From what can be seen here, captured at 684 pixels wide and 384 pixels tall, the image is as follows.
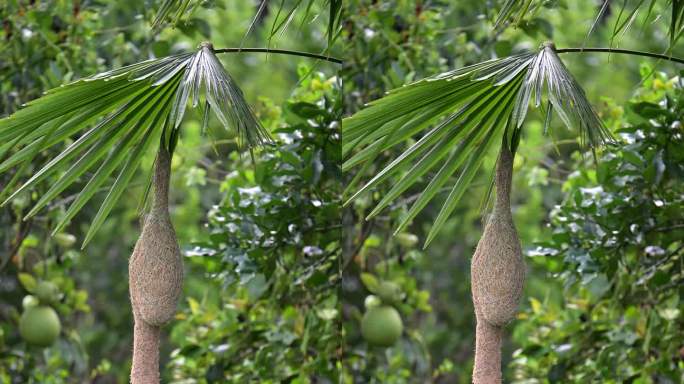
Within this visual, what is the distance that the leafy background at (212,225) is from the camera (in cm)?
279

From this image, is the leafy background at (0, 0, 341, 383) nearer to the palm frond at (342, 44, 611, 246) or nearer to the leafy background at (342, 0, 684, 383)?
the leafy background at (342, 0, 684, 383)

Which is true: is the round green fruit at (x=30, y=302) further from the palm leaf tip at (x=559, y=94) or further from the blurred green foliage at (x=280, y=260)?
the palm leaf tip at (x=559, y=94)

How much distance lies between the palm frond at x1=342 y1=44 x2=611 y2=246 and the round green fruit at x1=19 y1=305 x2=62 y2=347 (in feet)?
5.90

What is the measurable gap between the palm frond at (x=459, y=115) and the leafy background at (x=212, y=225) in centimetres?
85

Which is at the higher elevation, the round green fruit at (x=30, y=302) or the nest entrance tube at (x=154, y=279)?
the round green fruit at (x=30, y=302)

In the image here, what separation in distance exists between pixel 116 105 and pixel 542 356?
1809mm

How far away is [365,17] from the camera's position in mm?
3154

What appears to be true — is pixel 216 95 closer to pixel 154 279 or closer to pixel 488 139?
pixel 154 279

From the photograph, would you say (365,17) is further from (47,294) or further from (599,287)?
(47,294)

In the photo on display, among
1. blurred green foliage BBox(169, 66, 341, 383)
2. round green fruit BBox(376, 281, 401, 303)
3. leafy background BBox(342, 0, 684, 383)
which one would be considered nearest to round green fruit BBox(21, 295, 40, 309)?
blurred green foliage BBox(169, 66, 341, 383)

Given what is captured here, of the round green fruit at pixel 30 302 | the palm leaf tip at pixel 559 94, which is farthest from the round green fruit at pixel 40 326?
the palm leaf tip at pixel 559 94

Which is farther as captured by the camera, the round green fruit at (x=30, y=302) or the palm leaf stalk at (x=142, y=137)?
the round green fruit at (x=30, y=302)

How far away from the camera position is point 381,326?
3.09 meters

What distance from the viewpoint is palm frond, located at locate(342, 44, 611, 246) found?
5.60 feet
